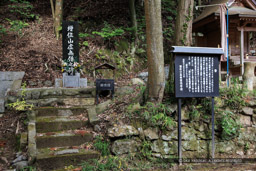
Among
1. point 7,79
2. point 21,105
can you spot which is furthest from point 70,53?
point 21,105

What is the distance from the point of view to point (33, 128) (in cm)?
527

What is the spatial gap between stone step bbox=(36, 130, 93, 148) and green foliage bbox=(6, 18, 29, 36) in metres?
9.76

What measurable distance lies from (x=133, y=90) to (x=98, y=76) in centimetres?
407

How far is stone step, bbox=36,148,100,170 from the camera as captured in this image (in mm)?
4348

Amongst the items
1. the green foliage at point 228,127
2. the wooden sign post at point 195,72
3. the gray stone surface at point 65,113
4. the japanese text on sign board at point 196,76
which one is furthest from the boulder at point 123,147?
the green foliage at point 228,127

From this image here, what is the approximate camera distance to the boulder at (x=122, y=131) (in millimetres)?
5000

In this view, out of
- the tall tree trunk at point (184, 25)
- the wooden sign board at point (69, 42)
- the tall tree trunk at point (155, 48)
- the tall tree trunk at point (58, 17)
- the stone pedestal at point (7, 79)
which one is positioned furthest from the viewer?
the tall tree trunk at point (58, 17)

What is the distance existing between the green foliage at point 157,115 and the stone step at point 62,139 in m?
1.46

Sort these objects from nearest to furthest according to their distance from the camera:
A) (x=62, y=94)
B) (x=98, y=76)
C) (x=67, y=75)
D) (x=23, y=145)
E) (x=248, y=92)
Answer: (x=23, y=145), (x=248, y=92), (x=62, y=94), (x=67, y=75), (x=98, y=76)

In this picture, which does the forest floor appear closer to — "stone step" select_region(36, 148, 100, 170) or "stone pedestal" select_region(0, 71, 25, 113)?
"stone pedestal" select_region(0, 71, 25, 113)

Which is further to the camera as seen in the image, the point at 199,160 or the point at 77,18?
the point at 77,18

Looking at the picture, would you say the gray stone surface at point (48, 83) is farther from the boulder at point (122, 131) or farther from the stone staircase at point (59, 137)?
the boulder at point (122, 131)

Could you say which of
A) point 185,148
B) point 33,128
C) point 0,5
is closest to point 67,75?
point 33,128

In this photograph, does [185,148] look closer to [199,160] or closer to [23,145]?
[199,160]
